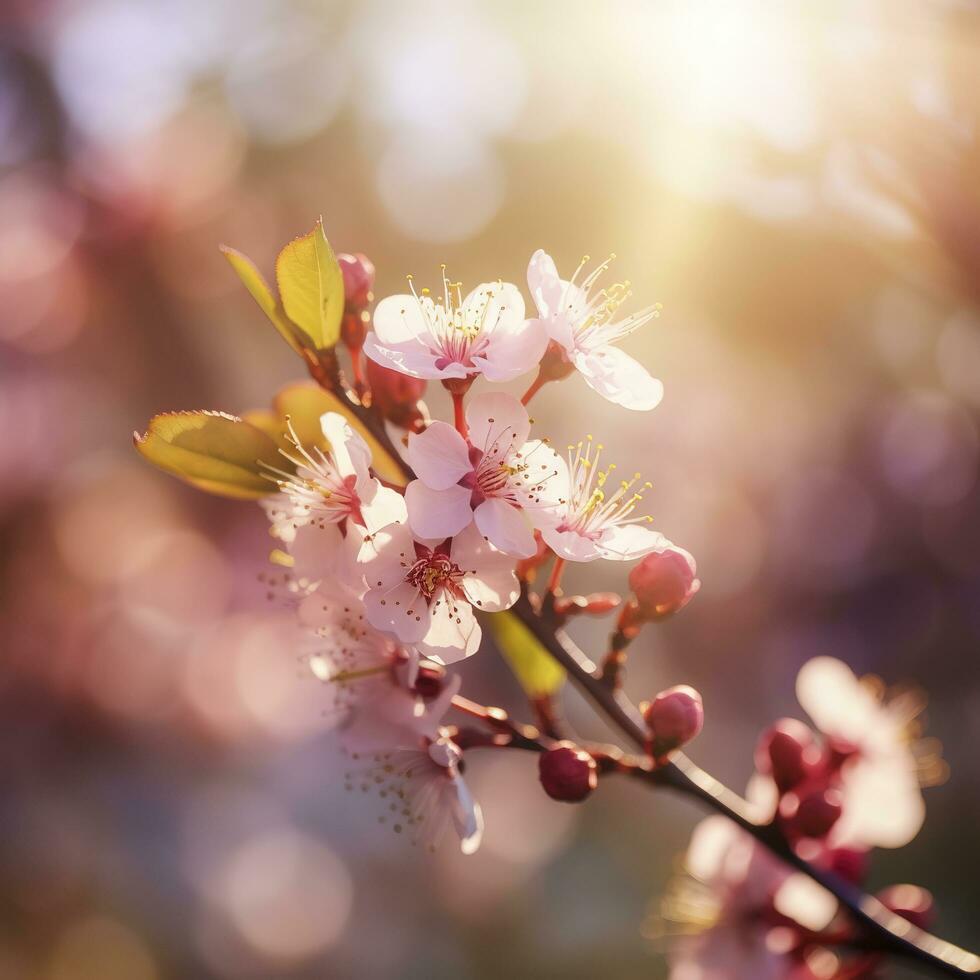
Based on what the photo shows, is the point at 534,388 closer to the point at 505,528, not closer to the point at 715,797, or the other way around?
the point at 505,528

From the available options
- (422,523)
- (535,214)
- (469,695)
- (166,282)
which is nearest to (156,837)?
(469,695)

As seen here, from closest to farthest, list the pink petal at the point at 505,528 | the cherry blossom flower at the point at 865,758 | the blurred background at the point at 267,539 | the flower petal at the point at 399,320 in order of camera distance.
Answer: the pink petal at the point at 505,528, the flower petal at the point at 399,320, the cherry blossom flower at the point at 865,758, the blurred background at the point at 267,539

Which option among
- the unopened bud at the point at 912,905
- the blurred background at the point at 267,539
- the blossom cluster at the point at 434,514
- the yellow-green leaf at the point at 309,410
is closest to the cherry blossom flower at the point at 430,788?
the blossom cluster at the point at 434,514

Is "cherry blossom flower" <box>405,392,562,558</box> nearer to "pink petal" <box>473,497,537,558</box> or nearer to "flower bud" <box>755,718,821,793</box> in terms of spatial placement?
"pink petal" <box>473,497,537,558</box>

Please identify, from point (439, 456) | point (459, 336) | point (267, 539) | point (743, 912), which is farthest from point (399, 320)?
point (267, 539)

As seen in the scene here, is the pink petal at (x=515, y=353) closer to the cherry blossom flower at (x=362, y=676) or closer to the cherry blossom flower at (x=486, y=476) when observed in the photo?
the cherry blossom flower at (x=486, y=476)
